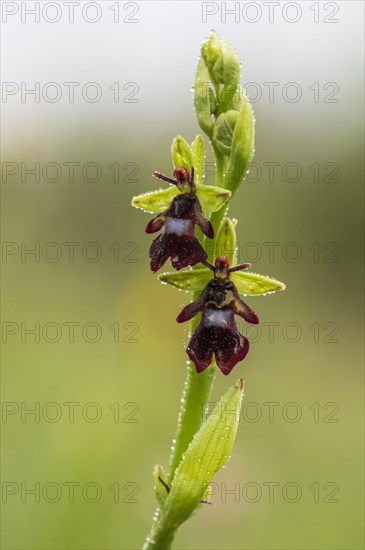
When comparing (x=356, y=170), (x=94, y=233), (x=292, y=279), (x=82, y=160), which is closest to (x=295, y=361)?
(x=292, y=279)

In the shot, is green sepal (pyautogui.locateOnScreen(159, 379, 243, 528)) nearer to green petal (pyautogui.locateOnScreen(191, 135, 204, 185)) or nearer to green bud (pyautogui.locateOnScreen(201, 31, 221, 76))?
green petal (pyautogui.locateOnScreen(191, 135, 204, 185))

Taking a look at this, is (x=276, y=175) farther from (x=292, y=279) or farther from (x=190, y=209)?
(x=190, y=209)

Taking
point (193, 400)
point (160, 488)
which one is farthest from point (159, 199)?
point (160, 488)

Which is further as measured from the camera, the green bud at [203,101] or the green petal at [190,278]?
the green bud at [203,101]

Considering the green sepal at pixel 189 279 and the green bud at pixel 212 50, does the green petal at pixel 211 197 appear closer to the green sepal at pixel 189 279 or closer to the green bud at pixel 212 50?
the green sepal at pixel 189 279

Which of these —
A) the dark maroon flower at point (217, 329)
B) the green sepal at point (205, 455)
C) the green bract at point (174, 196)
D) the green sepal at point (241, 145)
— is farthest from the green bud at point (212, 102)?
the green sepal at point (205, 455)

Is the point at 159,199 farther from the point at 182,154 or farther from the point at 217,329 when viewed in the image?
the point at 217,329
